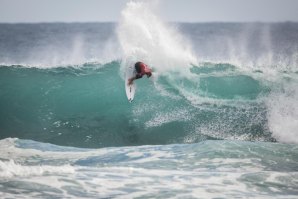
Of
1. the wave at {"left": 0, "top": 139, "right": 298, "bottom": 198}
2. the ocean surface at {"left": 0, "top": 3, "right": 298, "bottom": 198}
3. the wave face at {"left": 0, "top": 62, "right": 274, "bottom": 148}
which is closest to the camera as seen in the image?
the wave at {"left": 0, "top": 139, "right": 298, "bottom": 198}

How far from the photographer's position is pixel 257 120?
51.0 ft

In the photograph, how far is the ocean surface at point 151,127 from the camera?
9.26m

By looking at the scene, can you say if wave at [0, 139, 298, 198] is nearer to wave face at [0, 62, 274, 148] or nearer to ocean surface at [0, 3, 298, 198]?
ocean surface at [0, 3, 298, 198]

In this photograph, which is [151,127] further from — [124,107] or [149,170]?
[149,170]

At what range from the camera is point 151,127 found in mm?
15289

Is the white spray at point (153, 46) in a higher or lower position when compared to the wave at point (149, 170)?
higher

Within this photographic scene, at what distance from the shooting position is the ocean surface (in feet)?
30.4

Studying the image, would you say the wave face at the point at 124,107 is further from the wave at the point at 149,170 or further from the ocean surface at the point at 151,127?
the wave at the point at 149,170

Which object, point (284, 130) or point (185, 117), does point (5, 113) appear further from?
point (284, 130)

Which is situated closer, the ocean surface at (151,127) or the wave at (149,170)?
the wave at (149,170)

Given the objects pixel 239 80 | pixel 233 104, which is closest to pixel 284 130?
pixel 233 104

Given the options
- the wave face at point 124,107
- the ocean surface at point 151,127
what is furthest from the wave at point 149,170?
the wave face at point 124,107

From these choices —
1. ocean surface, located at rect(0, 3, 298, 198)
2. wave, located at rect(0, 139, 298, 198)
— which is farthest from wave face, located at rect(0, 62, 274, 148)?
wave, located at rect(0, 139, 298, 198)

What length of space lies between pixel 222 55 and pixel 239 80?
23.9 metres
